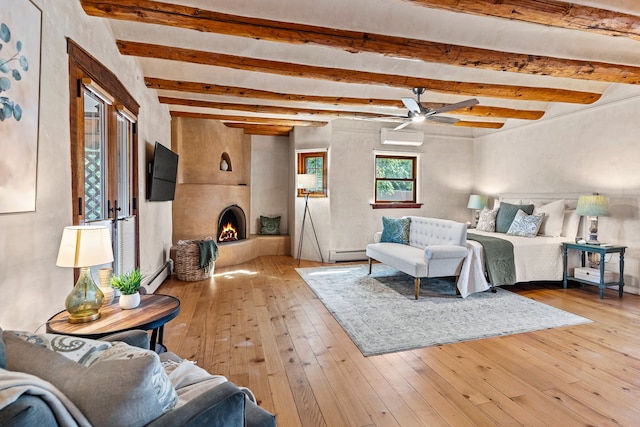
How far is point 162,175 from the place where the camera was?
14.2 ft

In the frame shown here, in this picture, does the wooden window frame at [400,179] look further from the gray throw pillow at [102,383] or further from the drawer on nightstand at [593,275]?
the gray throw pillow at [102,383]

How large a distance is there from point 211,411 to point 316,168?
18.6ft

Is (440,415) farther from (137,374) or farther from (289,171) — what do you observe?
(289,171)

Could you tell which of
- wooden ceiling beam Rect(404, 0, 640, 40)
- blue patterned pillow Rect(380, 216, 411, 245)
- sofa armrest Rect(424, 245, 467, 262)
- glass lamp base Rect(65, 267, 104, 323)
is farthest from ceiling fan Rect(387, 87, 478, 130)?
glass lamp base Rect(65, 267, 104, 323)

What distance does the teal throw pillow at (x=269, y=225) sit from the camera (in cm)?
705

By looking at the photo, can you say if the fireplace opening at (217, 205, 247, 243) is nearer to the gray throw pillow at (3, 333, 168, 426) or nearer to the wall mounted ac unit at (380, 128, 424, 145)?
the wall mounted ac unit at (380, 128, 424, 145)

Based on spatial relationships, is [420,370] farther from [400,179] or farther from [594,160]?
[400,179]

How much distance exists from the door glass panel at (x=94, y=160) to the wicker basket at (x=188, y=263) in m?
2.13

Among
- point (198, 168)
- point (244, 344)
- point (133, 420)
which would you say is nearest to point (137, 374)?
point (133, 420)

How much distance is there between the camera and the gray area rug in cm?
288

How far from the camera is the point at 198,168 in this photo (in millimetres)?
5840

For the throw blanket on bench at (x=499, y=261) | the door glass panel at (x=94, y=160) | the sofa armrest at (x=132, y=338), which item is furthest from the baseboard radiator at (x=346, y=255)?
the sofa armrest at (x=132, y=338)

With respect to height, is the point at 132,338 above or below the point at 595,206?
below

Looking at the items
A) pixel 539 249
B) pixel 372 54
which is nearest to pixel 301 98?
pixel 372 54
